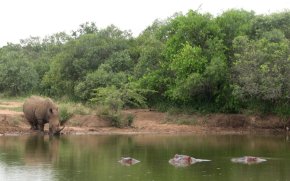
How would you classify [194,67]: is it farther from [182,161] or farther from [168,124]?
[182,161]

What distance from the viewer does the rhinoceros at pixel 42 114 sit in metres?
33.8

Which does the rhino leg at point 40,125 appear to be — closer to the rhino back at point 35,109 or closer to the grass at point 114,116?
the rhino back at point 35,109

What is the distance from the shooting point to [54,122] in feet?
111

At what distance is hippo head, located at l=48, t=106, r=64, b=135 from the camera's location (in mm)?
33656

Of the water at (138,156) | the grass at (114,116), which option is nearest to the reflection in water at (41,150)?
the water at (138,156)

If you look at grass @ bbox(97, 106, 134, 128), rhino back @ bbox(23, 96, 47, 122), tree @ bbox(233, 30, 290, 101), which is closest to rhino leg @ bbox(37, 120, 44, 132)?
rhino back @ bbox(23, 96, 47, 122)

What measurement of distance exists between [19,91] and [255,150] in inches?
1314

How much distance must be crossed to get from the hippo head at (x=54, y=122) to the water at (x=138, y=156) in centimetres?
113

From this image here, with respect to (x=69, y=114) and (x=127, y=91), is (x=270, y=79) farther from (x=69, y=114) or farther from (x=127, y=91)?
(x=69, y=114)

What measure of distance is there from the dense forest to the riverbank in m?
0.90

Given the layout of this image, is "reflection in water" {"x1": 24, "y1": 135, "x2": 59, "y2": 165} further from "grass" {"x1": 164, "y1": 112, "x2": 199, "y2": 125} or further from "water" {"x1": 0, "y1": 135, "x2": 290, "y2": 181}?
"grass" {"x1": 164, "y1": 112, "x2": 199, "y2": 125}

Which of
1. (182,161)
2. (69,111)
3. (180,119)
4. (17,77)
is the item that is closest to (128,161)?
(182,161)

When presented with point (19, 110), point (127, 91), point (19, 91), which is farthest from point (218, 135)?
point (19, 91)

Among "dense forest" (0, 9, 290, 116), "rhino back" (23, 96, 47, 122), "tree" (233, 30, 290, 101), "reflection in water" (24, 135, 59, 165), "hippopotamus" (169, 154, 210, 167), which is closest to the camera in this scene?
"hippopotamus" (169, 154, 210, 167)
